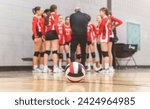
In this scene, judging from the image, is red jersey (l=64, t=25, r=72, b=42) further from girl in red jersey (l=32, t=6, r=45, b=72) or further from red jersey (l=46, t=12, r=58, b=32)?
red jersey (l=46, t=12, r=58, b=32)

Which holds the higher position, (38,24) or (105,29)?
(38,24)

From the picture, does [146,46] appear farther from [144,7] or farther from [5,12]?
[5,12]

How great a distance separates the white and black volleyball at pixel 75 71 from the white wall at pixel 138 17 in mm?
12148

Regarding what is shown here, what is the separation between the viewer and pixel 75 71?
580 centimetres

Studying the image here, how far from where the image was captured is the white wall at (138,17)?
18.3m

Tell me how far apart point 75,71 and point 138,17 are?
594 inches

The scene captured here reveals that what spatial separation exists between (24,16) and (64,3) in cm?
251

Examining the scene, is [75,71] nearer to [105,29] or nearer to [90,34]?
[105,29]

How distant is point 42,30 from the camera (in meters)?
11.0

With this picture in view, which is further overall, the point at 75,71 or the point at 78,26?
the point at 78,26

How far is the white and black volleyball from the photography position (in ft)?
19.0

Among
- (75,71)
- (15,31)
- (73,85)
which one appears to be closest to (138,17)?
(15,31)

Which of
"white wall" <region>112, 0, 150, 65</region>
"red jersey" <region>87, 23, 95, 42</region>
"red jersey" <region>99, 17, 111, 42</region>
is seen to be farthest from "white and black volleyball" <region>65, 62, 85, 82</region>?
"white wall" <region>112, 0, 150, 65</region>

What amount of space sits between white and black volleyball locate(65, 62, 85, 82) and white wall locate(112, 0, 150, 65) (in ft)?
39.9
